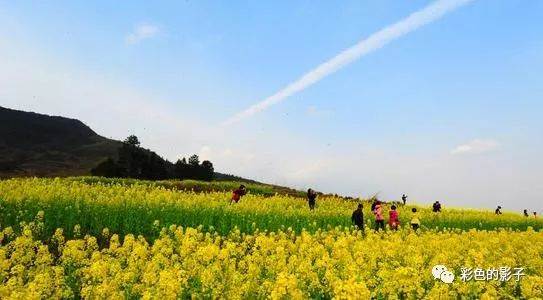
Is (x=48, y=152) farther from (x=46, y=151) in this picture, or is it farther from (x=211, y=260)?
(x=211, y=260)

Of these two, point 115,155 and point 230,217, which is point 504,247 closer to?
point 230,217

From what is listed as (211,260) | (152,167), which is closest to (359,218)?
(211,260)

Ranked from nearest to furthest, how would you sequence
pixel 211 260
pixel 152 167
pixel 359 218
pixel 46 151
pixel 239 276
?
pixel 239 276
pixel 211 260
pixel 359 218
pixel 152 167
pixel 46 151

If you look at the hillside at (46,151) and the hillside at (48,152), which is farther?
the hillside at (46,151)

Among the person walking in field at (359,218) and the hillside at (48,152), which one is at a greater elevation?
the hillside at (48,152)

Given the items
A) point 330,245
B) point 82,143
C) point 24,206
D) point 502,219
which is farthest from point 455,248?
point 82,143

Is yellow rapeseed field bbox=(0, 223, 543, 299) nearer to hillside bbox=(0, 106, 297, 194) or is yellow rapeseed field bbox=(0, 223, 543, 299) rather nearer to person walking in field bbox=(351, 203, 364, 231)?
person walking in field bbox=(351, 203, 364, 231)

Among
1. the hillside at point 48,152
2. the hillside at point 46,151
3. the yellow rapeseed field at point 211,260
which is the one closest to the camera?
the yellow rapeseed field at point 211,260

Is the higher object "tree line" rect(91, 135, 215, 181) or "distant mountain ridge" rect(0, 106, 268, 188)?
"distant mountain ridge" rect(0, 106, 268, 188)

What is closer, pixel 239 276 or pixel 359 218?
pixel 239 276

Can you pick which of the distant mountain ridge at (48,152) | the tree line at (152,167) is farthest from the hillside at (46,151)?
the tree line at (152,167)

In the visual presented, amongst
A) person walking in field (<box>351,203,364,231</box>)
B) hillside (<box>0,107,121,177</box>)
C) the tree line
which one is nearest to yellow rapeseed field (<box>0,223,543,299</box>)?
person walking in field (<box>351,203,364,231</box>)

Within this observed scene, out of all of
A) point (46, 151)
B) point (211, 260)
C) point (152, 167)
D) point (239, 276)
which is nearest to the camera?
point (239, 276)

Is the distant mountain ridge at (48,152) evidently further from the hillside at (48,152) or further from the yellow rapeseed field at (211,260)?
the yellow rapeseed field at (211,260)
